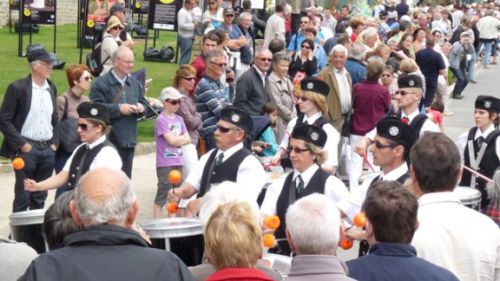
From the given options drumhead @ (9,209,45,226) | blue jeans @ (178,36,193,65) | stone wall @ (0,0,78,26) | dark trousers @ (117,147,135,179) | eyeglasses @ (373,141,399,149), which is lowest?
stone wall @ (0,0,78,26)

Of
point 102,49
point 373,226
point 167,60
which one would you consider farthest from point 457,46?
point 373,226

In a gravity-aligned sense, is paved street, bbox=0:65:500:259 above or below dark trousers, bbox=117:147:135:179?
below

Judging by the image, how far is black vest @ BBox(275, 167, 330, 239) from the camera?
8.03m

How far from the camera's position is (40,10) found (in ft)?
77.4

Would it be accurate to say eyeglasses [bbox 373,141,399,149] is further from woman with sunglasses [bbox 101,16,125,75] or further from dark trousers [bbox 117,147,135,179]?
woman with sunglasses [bbox 101,16,125,75]

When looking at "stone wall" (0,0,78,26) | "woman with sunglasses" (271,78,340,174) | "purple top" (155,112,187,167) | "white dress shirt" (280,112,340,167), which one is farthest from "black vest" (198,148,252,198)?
"stone wall" (0,0,78,26)

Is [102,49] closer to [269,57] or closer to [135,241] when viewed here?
[269,57]

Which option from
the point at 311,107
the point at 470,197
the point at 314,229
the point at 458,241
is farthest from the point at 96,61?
the point at 314,229

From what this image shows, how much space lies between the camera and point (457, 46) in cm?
2661

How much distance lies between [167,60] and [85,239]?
70.6 feet

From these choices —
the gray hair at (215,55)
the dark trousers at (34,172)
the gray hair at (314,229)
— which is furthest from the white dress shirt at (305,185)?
the gray hair at (215,55)

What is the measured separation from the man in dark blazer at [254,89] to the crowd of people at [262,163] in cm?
2

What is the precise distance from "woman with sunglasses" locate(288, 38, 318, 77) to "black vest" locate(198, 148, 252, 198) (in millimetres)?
8007

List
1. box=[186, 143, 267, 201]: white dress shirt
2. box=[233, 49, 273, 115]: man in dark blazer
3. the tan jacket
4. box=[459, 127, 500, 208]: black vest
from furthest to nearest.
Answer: the tan jacket, box=[233, 49, 273, 115]: man in dark blazer, box=[459, 127, 500, 208]: black vest, box=[186, 143, 267, 201]: white dress shirt
